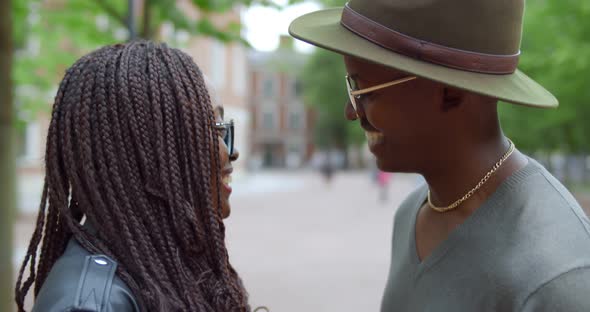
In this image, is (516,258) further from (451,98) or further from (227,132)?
(227,132)

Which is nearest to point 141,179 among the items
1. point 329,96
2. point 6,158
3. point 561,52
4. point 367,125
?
point 367,125

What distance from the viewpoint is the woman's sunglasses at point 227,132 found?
5.78 ft

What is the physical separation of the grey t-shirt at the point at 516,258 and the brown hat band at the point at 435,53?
0.26 metres

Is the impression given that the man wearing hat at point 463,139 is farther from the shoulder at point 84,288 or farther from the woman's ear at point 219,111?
the shoulder at point 84,288

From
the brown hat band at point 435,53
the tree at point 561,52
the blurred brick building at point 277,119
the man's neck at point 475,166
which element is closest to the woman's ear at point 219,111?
the brown hat band at point 435,53

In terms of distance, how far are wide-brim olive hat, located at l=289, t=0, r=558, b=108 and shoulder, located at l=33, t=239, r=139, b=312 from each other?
0.70m

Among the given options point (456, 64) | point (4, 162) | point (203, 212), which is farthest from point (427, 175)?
point (4, 162)

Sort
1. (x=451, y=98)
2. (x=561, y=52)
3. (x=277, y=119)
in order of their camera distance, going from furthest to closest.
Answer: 1. (x=277, y=119)
2. (x=561, y=52)
3. (x=451, y=98)

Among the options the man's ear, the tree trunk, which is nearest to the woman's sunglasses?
the man's ear

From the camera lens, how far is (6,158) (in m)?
4.67

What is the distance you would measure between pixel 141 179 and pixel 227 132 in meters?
0.30

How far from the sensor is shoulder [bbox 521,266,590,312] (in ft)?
4.26

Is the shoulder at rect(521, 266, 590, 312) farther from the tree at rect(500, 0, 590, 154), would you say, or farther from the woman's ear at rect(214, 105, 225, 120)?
the tree at rect(500, 0, 590, 154)

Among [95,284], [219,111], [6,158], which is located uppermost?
[219,111]
